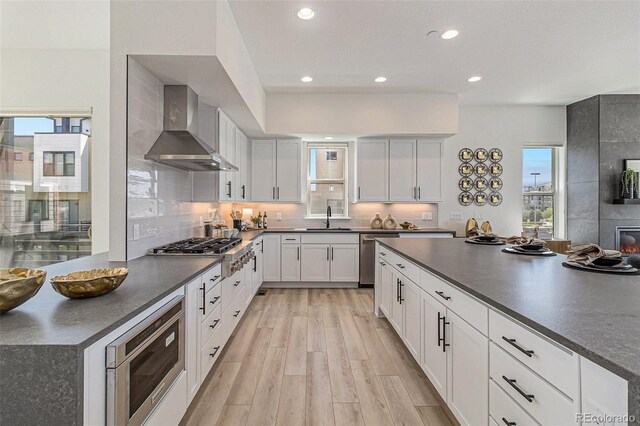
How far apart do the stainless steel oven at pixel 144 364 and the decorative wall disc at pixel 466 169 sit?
16.4 ft

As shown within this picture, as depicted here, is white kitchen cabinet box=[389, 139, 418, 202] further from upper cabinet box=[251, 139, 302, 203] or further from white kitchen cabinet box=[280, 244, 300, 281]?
white kitchen cabinet box=[280, 244, 300, 281]

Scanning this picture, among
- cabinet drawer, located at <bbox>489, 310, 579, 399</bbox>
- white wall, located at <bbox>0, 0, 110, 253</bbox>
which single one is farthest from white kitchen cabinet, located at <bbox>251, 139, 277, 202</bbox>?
cabinet drawer, located at <bbox>489, 310, 579, 399</bbox>

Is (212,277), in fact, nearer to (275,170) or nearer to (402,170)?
(275,170)

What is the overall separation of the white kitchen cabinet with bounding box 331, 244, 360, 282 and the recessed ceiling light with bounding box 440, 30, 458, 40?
2928mm

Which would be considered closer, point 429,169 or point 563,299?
point 563,299

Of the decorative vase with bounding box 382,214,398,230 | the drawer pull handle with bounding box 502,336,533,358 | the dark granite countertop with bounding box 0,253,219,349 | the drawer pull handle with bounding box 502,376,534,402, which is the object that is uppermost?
the decorative vase with bounding box 382,214,398,230

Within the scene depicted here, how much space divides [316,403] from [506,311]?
1.41 meters

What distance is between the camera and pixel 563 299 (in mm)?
1217

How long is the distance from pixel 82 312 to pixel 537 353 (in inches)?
64.8

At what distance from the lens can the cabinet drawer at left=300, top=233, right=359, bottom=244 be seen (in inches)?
186

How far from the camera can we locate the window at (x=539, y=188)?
5.36 metres

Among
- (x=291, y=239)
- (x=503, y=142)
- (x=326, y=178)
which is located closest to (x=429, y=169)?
(x=503, y=142)

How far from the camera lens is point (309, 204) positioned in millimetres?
5504

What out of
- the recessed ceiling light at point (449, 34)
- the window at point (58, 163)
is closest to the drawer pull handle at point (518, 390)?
the recessed ceiling light at point (449, 34)
